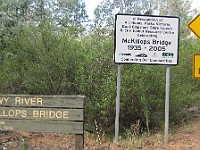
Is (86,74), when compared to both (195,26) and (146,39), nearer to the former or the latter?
(146,39)

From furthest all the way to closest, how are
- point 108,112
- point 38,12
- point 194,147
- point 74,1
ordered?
point 74,1
point 38,12
point 108,112
point 194,147

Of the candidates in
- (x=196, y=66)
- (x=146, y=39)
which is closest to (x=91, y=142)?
(x=146, y=39)

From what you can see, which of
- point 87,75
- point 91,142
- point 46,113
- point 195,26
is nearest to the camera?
point 46,113

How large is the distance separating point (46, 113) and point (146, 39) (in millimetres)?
2684

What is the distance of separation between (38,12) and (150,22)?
1087 cm

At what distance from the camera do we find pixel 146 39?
675cm

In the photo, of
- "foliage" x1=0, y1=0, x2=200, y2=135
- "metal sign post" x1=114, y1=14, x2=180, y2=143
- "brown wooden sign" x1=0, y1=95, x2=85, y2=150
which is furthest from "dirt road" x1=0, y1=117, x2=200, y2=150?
"metal sign post" x1=114, y1=14, x2=180, y2=143

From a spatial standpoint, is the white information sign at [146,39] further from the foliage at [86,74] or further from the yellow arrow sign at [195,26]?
the foliage at [86,74]

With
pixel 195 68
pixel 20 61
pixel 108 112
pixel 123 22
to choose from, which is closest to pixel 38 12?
pixel 20 61

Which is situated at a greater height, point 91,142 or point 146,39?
point 146,39

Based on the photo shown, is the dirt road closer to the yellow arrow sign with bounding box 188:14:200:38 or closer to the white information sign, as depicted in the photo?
the white information sign

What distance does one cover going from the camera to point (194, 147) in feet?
21.0

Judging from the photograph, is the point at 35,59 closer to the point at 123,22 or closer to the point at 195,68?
the point at 123,22

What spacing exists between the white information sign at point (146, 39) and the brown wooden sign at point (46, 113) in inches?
66.3
